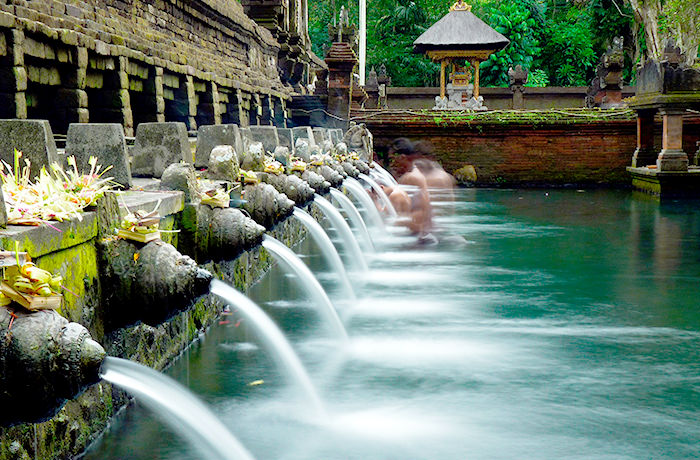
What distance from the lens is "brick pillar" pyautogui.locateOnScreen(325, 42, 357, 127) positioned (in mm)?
18922

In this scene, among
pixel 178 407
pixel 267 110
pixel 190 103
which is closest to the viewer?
pixel 178 407

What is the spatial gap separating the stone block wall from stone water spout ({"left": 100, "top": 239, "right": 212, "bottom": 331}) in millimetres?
4159

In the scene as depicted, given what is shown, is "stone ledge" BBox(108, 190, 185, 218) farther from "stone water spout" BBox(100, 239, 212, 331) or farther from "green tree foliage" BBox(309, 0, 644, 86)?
"green tree foliage" BBox(309, 0, 644, 86)

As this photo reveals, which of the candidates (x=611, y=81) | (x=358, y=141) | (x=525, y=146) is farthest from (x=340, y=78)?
(x=611, y=81)

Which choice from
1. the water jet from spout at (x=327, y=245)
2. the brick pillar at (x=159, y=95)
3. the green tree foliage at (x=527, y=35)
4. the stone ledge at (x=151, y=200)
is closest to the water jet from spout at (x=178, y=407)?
the stone ledge at (x=151, y=200)

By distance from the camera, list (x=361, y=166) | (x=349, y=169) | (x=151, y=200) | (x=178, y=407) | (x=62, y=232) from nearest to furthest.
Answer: (x=62, y=232), (x=178, y=407), (x=151, y=200), (x=349, y=169), (x=361, y=166)

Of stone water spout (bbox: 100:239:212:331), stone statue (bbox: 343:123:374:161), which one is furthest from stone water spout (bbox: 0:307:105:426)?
stone statue (bbox: 343:123:374:161)

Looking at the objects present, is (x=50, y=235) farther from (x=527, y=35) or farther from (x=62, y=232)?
(x=527, y=35)

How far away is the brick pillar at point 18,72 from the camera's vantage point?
23.5 ft

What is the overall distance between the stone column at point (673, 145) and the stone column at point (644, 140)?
1.80 meters

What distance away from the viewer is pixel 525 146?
1997 centimetres

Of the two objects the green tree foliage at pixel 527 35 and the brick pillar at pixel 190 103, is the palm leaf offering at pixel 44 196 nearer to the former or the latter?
the brick pillar at pixel 190 103

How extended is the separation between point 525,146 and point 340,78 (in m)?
4.81

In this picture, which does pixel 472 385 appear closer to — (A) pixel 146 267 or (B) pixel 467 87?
(A) pixel 146 267
